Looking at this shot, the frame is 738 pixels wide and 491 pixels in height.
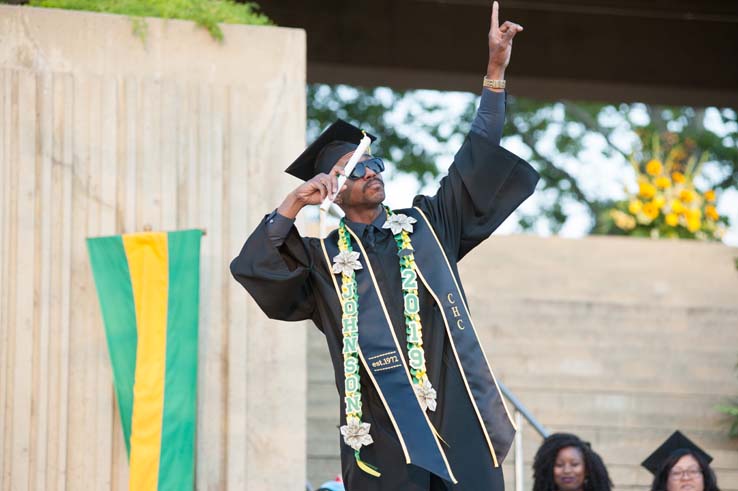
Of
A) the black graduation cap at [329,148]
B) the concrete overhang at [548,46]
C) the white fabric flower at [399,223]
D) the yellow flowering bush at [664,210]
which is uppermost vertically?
the concrete overhang at [548,46]

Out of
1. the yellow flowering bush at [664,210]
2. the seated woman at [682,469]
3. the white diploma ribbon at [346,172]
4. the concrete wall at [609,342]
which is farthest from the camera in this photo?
the yellow flowering bush at [664,210]

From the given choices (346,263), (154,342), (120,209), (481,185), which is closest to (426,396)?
(346,263)

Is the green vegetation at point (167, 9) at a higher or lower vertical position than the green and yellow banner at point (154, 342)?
higher

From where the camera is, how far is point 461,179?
→ 4492 mm

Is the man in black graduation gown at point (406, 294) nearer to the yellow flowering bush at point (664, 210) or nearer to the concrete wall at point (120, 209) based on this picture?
the concrete wall at point (120, 209)

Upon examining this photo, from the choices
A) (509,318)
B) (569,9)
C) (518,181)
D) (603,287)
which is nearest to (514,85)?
(569,9)

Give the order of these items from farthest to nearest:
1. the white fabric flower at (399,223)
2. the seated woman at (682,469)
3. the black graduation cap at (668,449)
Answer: the black graduation cap at (668,449), the seated woman at (682,469), the white fabric flower at (399,223)

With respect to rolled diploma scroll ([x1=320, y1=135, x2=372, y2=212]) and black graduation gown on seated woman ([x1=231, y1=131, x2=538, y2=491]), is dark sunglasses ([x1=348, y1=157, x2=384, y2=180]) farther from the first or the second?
black graduation gown on seated woman ([x1=231, y1=131, x2=538, y2=491])

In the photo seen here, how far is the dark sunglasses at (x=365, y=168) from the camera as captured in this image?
14.3ft

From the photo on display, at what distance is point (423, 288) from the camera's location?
431 cm

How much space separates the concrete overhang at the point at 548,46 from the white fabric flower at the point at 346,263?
8234mm

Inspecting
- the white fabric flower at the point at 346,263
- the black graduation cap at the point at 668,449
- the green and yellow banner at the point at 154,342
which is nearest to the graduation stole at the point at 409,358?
the white fabric flower at the point at 346,263

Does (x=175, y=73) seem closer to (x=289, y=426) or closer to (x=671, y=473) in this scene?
(x=289, y=426)

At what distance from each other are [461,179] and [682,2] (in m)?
9.19
